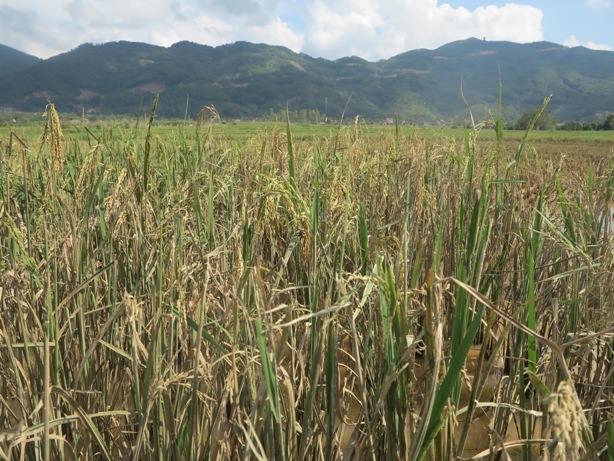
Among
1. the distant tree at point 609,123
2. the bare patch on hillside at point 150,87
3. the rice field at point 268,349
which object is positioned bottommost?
the rice field at point 268,349

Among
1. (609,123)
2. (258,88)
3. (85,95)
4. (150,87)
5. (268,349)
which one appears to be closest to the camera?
(268,349)

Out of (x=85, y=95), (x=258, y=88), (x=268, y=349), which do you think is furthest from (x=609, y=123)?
(x=85, y=95)

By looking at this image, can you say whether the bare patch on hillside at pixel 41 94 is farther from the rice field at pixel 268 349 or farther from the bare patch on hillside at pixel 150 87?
the rice field at pixel 268 349

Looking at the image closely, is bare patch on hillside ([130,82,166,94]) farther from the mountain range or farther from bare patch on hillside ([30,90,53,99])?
bare patch on hillside ([30,90,53,99])

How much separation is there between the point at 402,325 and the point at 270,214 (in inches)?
30.4

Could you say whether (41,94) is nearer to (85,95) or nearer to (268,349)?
(85,95)

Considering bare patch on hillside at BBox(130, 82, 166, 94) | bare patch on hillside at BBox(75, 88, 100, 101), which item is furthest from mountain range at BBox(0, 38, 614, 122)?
bare patch on hillside at BBox(75, 88, 100, 101)

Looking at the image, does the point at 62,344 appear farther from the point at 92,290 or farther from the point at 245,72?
the point at 245,72

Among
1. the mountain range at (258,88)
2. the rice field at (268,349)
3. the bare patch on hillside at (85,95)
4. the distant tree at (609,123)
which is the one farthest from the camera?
the bare patch on hillside at (85,95)

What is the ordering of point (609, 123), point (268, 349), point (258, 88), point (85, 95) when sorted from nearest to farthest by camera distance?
Result: point (268, 349)
point (609, 123)
point (258, 88)
point (85, 95)

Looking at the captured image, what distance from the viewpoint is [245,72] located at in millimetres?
181625

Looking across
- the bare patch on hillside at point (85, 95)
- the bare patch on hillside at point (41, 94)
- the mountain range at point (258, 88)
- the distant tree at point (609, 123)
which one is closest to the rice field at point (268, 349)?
the distant tree at point (609, 123)

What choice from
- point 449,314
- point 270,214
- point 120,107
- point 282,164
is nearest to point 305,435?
point 270,214

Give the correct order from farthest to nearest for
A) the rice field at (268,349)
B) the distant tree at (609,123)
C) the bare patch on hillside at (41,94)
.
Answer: the bare patch on hillside at (41,94), the distant tree at (609,123), the rice field at (268,349)
